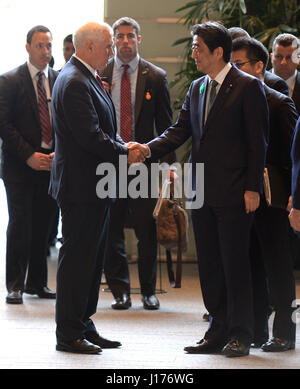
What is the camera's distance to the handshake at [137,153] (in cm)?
439

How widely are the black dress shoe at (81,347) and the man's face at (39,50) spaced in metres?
2.21

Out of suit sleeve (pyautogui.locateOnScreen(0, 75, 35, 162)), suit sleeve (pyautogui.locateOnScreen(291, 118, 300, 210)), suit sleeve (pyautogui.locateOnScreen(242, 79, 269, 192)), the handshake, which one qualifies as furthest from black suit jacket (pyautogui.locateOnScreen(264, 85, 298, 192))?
suit sleeve (pyautogui.locateOnScreen(0, 75, 35, 162))

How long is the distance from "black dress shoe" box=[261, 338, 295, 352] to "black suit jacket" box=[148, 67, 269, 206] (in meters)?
0.78

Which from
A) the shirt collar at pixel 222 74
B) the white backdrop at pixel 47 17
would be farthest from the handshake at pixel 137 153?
the white backdrop at pixel 47 17

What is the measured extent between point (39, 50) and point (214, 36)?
1.92 m

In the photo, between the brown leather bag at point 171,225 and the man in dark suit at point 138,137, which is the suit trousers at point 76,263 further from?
the man in dark suit at point 138,137

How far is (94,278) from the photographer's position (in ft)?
14.1

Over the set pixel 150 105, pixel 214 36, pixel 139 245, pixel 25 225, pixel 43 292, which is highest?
pixel 214 36

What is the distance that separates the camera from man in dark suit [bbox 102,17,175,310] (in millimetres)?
5535

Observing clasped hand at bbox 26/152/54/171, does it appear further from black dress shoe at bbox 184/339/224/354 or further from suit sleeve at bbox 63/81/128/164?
black dress shoe at bbox 184/339/224/354

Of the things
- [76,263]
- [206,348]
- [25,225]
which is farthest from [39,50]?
[206,348]

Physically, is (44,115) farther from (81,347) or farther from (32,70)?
(81,347)

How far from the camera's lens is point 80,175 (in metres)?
4.12

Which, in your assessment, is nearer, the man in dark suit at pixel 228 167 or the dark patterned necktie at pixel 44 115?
the man in dark suit at pixel 228 167
